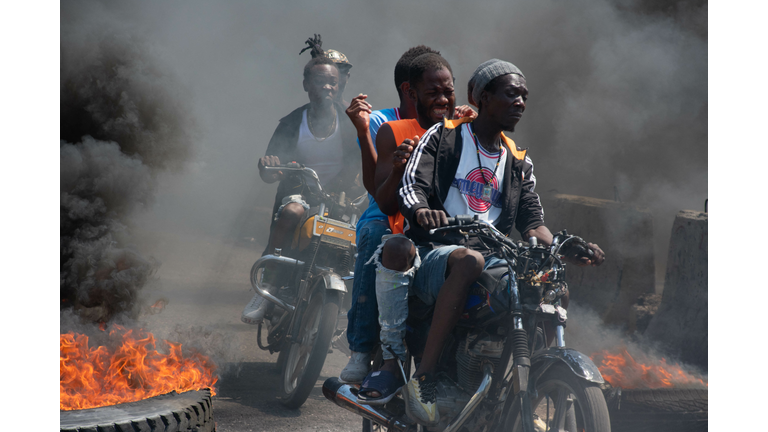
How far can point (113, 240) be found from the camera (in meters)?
5.48

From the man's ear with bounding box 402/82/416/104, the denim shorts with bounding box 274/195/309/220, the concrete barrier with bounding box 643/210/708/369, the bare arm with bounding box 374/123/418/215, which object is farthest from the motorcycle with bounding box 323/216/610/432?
the concrete barrier with bounding box 643/210/708/369

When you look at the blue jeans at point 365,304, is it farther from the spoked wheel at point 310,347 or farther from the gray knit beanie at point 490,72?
the spoked wheel at point 310,347

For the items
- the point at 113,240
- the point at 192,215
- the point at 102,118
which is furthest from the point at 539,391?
the point at 192,215

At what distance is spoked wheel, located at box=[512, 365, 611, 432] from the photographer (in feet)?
6.36

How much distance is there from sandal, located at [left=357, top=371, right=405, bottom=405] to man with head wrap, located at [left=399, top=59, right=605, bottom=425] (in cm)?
13

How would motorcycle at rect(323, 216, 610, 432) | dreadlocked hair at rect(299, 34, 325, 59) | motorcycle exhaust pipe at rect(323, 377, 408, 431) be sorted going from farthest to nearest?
dreadlocked hair at rect(299, 34, 325, 59), motorcycle exhaust pipe at rect(323, 377, 408, 431), motorcycle at rect(323, 216, 610, 432)

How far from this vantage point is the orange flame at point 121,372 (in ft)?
11.4

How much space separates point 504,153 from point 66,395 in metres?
2.93

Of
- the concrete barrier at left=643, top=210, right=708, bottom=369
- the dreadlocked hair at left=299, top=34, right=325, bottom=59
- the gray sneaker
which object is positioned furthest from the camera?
the dreadlocked hair at left=299, top=34, right=325, bottom=59

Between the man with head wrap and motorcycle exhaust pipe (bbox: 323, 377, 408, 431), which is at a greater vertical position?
the man with head wrap

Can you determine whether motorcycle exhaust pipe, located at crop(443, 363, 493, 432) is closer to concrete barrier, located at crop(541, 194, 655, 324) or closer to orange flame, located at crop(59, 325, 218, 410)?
orange flame, located at crop(59, 325, 218, 410)

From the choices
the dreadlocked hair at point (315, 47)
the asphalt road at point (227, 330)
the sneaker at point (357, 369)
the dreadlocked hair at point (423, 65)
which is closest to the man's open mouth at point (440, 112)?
the dreadlocked hair at point (423, 65)

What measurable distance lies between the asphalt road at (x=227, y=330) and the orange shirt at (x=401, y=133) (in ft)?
5.41

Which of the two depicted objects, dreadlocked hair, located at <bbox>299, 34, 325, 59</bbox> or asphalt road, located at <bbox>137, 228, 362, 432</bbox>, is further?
dreadlocked hair, located at <bbox>299, 34, 325, 59</bbox>
